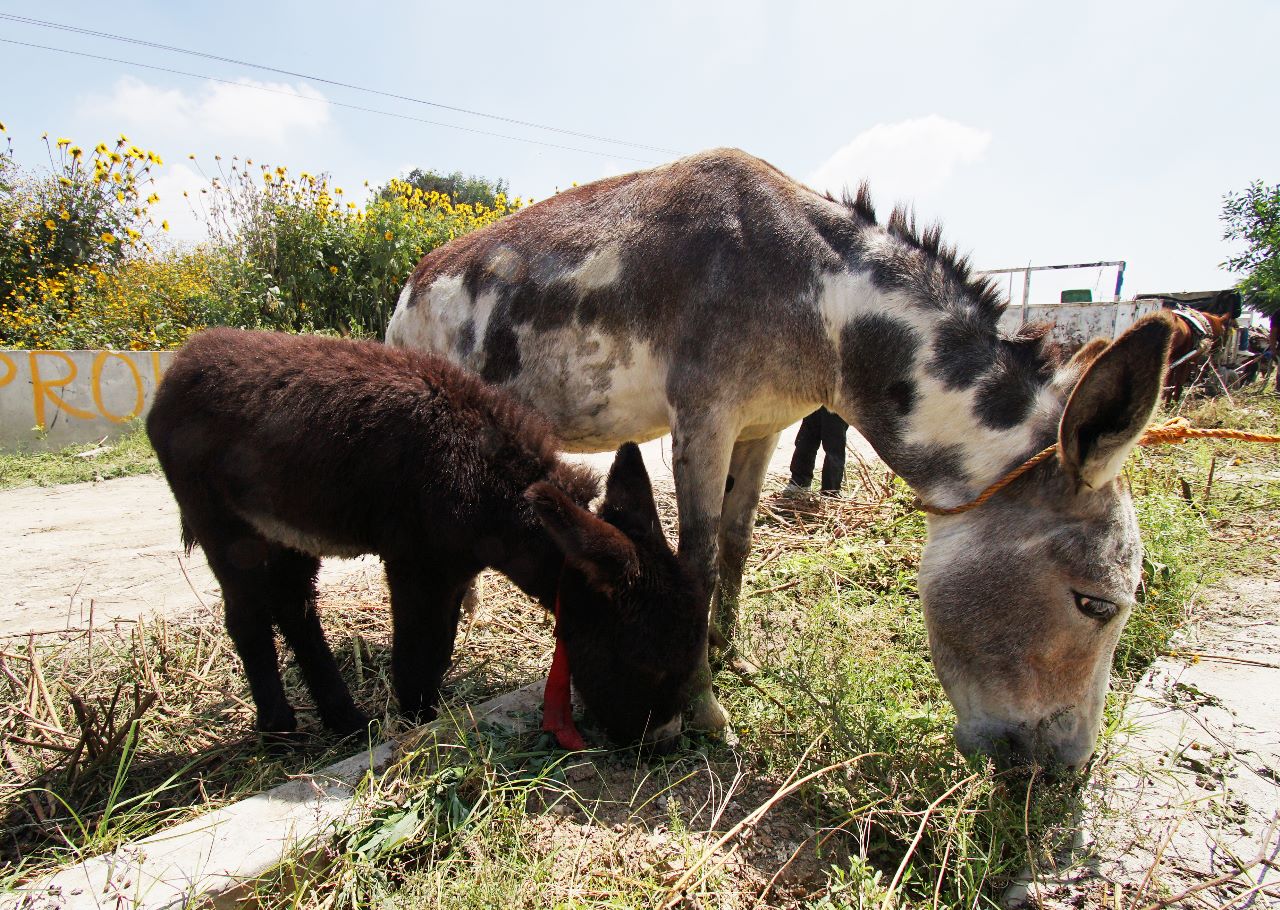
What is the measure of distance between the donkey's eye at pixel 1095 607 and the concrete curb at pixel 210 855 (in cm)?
247

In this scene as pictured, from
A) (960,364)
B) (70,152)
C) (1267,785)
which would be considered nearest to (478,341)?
(960,364)

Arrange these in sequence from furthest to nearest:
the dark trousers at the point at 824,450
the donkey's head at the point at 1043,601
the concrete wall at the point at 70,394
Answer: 1. the concrete wall at the point at 70,394
2. the dark trousers at the point at 824,450
3. the donkey's head at the point at 1043,601

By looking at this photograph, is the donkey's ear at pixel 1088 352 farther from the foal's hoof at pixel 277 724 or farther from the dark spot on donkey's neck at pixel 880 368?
the foal's hoof at pixel 277 724

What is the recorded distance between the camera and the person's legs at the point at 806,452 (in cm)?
727

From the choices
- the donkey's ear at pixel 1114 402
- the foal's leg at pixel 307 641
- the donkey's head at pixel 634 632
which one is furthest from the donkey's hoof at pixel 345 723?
the donkey's ear at pixel 1114 402

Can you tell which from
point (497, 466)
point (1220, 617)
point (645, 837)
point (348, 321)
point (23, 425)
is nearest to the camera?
point (645, 837)

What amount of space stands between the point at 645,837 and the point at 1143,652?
293cm

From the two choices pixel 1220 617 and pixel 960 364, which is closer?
pixel 960 364

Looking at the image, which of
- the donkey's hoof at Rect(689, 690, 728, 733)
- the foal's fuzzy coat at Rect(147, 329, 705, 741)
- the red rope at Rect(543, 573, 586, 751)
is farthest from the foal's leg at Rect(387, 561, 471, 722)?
the donkey's hoof at Rect(689, 690, 728, 733)

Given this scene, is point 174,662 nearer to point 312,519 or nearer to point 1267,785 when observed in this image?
point 312,519

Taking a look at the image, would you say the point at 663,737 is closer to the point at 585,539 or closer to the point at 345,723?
the point at 585,539

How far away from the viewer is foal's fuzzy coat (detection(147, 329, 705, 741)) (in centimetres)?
253

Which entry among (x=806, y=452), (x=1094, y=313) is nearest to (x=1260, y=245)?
(x=1094, y=313)

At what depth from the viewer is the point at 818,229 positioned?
278 cm
